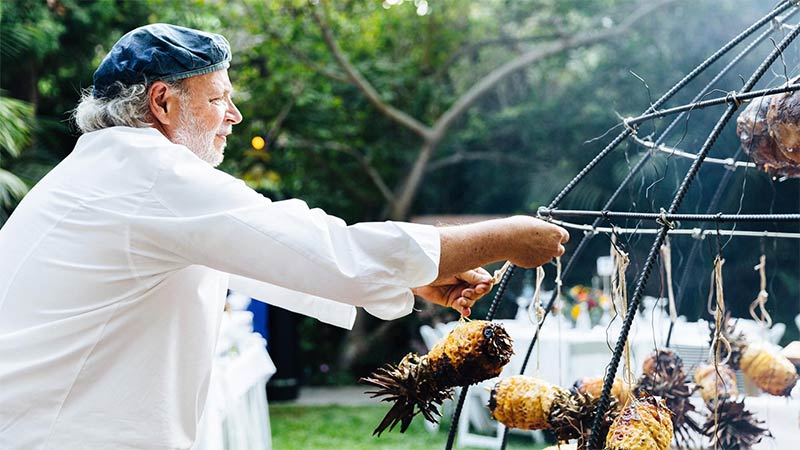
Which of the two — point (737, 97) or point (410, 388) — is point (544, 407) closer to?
point (410, 388)

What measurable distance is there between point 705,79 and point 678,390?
8.51 metres

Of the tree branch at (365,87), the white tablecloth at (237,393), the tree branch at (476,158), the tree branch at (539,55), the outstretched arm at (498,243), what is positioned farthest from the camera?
the tree branch at (476,158)

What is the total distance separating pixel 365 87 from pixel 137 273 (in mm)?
9147

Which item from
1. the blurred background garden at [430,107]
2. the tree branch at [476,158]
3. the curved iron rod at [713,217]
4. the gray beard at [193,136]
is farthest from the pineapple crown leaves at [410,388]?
the tree branch at [476,158]

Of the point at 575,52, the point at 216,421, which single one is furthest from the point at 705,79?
the point at 216,421

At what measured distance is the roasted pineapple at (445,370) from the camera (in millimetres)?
2039

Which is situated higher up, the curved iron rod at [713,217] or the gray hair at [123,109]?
the gray hair at [123,109]

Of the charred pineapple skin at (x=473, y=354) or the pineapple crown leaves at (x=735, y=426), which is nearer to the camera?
the charred pineapple skin at (x=473, y=354)

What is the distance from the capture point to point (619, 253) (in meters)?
2.00

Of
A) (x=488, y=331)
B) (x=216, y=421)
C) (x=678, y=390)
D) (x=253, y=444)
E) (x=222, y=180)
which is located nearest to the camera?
(x=222, y=180)

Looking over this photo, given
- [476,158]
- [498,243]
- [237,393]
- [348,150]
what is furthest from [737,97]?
[476,158]

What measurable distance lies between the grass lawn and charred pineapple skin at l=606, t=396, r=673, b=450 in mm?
5548

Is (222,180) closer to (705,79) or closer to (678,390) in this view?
(678,390)

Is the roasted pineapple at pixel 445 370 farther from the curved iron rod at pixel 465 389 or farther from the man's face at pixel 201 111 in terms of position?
the man's face at pixel 201 111
